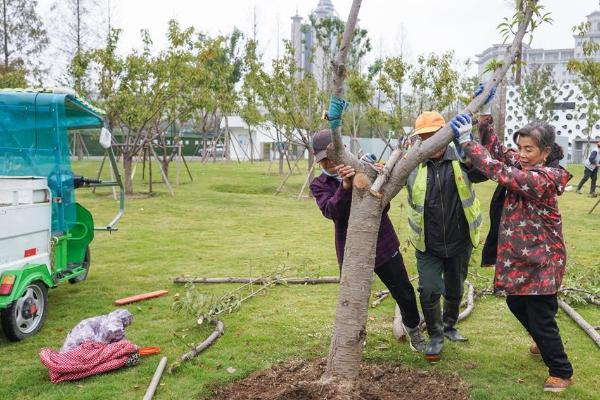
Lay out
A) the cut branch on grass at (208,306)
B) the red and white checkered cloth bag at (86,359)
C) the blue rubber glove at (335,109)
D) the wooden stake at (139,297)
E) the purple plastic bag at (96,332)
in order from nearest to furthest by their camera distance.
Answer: the blue rubber glove at (335,109) → the red and white checkered cloth bag at (86,359) → the purple plastic bag at (96,332) → the cut branch on grass at (208,306) → the wooden stake at (139,297)

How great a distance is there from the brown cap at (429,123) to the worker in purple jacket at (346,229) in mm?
657

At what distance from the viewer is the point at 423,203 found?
13.9 feet

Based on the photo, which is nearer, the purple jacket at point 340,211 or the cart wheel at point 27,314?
the purple jacket at point 340,211

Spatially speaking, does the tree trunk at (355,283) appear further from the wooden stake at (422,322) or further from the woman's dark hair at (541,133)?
the wooden stake at (422,322)

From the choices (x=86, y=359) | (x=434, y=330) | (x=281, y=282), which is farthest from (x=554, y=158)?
(x=281, y=282)

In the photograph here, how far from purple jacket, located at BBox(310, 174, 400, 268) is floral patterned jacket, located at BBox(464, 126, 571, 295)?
70 cm

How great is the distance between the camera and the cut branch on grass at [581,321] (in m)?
4.83

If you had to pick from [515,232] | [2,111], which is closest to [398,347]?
[515,232]

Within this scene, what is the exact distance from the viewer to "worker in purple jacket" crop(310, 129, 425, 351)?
151 inches

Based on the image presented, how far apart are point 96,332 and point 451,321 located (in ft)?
9.12

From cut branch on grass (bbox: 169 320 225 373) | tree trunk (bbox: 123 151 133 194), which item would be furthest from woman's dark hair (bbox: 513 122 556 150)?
tree trunk (bbox: 123 151 133 194)

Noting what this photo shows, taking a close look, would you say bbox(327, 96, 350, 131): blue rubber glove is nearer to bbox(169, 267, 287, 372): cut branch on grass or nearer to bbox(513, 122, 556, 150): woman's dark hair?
bbox(513, 122, 556, 150): woman's dark hair

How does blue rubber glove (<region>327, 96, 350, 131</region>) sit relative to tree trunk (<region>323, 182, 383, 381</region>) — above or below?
above

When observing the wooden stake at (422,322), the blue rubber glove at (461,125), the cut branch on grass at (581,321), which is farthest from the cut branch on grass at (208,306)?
the cut branch on grass at (581,321)
